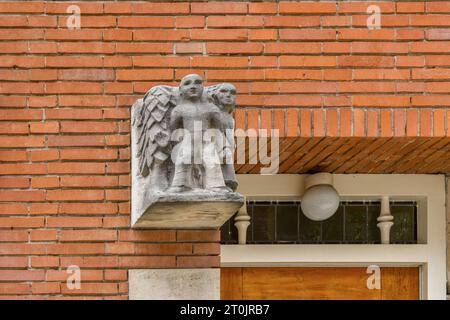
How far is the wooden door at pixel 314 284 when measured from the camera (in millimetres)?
9250

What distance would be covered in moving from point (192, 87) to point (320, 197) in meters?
1.76

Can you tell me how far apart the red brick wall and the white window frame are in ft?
3.42

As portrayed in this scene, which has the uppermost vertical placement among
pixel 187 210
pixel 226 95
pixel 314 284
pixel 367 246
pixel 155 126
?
pixel 226 95

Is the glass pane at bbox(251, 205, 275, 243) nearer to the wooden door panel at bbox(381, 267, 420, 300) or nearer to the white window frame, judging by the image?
the white window frame

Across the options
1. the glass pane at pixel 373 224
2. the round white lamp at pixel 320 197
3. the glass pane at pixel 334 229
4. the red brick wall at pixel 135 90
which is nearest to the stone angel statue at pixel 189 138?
the red brick wall at pixel 135 90

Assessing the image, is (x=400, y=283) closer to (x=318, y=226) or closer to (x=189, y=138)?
(x=318, y=226)

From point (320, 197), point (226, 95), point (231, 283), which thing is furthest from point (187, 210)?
point (231, 283)

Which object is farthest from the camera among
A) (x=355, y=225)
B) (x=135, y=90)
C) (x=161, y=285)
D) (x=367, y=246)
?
(x=355, y=225)

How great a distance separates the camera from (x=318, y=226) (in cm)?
930

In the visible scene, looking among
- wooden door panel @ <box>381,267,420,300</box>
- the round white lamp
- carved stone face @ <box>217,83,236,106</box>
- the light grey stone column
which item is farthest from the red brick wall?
wooden door panel @ <box>381,267,420,300</box>

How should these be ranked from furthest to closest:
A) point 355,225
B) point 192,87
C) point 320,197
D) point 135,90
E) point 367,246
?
point 355,225 < point 367,246 < point 320,197 < point 135,90 < point 192,87

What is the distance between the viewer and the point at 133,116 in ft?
26.5

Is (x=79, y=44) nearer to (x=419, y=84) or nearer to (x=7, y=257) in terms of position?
(x=7, y=257)
